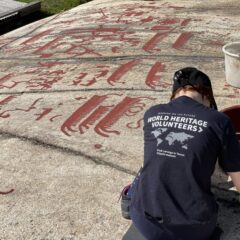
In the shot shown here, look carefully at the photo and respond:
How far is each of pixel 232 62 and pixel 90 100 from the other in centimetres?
180

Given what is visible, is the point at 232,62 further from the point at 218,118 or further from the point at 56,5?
the point at 56,5

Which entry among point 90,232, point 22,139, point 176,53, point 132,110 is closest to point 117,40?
point 176,53

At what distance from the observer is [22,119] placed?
581 centimetres

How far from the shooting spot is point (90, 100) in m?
6.14

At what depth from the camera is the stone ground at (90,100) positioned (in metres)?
3.96

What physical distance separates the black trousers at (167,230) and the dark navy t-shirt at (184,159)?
4 centimetres

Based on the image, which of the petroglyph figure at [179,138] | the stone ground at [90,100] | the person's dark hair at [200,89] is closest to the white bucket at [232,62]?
the stone ground at [90,100]

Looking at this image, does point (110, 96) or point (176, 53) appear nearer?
point (110, 96)

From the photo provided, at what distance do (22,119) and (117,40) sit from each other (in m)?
3.27

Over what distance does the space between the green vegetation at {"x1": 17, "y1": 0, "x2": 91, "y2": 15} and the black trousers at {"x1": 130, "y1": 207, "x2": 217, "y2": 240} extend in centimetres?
1159

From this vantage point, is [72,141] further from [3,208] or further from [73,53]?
[73,53]

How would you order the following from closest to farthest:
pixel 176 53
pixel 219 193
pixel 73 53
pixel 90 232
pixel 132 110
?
pixel 90 232
pixel 219 193
pixel 132 110
pixel 176 53
pixel 73 53

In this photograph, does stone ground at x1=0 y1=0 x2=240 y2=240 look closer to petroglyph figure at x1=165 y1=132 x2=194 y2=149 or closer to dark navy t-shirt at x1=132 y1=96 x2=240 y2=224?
dark navy t-shirt at x1=132 y1=96 x2=240 y2=224

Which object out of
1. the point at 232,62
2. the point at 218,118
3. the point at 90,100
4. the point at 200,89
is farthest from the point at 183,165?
the point at 90,100
